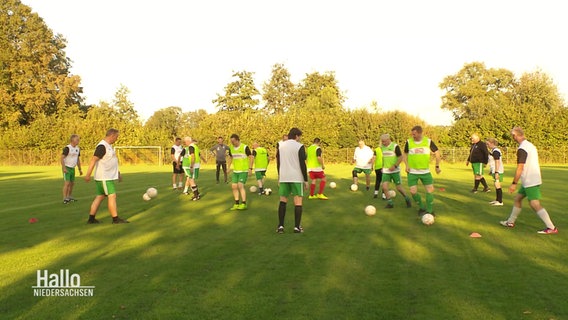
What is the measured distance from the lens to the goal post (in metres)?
53.2

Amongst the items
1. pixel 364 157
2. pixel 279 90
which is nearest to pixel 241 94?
pixel 279 90

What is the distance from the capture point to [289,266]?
6691 mm

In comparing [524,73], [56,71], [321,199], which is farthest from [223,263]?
[524,73]

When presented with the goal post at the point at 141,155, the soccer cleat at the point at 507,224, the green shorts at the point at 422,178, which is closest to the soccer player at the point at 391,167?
the green shorts at the point at 422,178

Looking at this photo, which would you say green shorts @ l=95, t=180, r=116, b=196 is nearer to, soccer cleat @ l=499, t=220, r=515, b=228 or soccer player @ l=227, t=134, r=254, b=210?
soccer player @ l=227, t=134, r=254, b=210

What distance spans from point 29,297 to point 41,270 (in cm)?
123

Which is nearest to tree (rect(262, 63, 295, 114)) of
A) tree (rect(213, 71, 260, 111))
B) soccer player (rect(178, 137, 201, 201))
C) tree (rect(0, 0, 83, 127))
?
tree (rect(213, 71, 260, 111))

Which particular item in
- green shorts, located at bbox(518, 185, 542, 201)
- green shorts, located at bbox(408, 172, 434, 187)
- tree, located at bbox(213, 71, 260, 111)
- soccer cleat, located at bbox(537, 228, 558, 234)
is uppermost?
tree, located at bbox(213, 71, 260, 111)

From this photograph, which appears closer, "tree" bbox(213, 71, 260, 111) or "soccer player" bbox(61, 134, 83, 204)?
"soccer player" bbox(61, 134, 83, 204)

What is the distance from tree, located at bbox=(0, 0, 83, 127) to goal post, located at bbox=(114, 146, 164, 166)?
54.2 ft

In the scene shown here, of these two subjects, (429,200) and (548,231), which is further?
(429,200)

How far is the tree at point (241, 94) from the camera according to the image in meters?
76.1

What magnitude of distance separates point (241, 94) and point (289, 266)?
70914 mm
